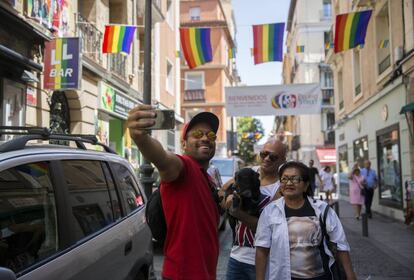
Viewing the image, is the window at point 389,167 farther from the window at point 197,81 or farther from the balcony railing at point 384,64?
the window at point 197,81

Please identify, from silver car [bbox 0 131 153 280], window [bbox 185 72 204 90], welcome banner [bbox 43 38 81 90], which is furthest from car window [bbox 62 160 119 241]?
A: window [bbox 185 72 204 90]

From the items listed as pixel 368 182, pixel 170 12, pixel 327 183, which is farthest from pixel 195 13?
pixel 368 182

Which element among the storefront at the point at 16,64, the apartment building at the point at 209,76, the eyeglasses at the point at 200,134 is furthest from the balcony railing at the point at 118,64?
the apartment building at the point at 209,76

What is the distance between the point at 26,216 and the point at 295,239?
170 centimetres

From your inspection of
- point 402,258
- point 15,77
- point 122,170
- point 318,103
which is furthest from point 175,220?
point 318,103

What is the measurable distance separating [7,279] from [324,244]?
1.98 m

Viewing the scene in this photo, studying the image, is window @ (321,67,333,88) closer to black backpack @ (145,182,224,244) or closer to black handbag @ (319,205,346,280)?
black handbag @ (319,205,346,280)

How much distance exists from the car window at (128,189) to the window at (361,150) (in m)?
15.3

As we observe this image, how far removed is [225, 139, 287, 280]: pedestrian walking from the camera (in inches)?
142

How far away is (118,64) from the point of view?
16.7 metres

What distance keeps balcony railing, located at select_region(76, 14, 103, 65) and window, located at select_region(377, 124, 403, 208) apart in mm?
9151

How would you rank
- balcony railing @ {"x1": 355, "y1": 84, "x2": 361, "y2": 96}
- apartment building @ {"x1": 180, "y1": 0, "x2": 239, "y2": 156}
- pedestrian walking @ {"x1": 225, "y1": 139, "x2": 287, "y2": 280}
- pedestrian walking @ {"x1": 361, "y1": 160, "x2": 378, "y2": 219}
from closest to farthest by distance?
→ pedestrian walking @ {"x1": 225, "y1": 139, "x2": 287, "y2": 280} < pedestrian walking @ {"x1": 361, "y1": 160, "x2": 378, "y2": 219} < balcony railing @ {"x1": 355, "y1": 84, "x2": 361, "y2": 96} < apartment building @ {"x1": 180, "y1": 0, "x2": 239, "y2": 156}

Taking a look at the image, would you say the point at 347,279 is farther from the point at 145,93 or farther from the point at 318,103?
the point at 318,103

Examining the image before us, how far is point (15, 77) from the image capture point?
9914mm
